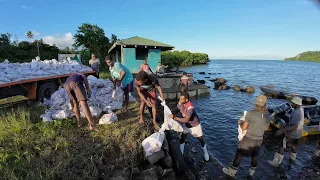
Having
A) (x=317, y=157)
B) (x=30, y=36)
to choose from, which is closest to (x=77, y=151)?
(x=317, y=157)

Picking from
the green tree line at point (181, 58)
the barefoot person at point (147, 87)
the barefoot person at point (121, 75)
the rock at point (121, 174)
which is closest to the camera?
the rock at point (121, 174)

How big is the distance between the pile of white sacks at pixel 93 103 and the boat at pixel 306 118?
21.5 ft

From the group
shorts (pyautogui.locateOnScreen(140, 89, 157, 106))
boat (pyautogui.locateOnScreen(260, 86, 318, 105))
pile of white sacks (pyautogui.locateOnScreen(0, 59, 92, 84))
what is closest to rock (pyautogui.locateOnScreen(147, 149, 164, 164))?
shorts (pyautogui.locateOnScreen(140, 89, 157, 106))

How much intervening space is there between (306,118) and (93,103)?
27.6 feet

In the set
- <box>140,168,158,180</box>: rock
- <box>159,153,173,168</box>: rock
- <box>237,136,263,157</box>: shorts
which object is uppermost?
<box>237,136,263,157</box>: shorts

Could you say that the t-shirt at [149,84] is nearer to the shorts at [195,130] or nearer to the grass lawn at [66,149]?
the grass lawn at [66,149]

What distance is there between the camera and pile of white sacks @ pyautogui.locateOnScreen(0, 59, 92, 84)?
281 inches

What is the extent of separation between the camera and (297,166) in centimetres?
599

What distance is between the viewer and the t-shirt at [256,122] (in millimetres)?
4070

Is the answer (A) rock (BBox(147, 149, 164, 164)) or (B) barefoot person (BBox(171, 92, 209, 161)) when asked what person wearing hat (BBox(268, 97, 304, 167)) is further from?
(A) rock (BBox(147, 149, 164, 164))

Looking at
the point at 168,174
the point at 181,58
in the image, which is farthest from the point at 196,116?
the point at 181,58

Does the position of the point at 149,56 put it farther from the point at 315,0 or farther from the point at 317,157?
the point at 315,0

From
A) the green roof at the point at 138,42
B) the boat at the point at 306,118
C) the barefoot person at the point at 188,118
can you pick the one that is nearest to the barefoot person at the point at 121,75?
the barefoot person at the point at 188,118

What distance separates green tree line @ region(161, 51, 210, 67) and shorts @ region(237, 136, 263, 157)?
40.4 m
